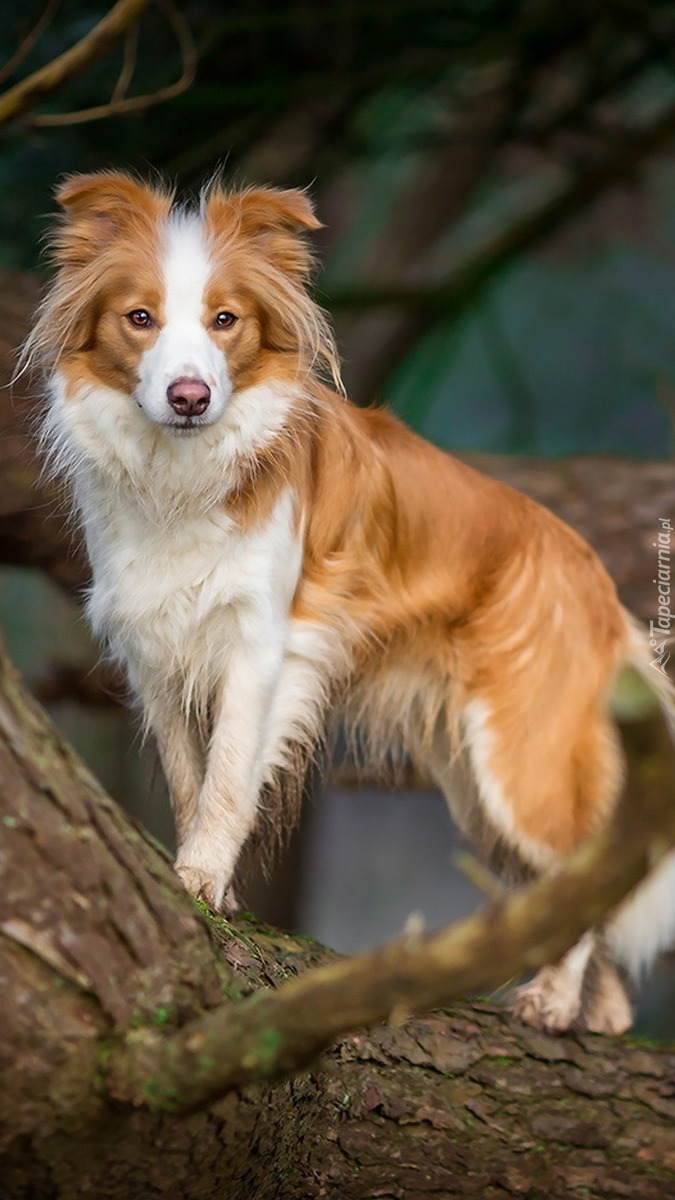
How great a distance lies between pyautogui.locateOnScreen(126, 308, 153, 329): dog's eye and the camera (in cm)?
304

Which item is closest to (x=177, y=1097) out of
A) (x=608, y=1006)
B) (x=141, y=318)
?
(x=141, y=318)

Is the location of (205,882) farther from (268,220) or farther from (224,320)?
(268,220)

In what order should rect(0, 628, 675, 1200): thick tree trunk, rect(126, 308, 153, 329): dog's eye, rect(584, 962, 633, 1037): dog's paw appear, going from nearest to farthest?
rect(0, 628, 675, 1200): thick tree trunk
rect(126, 308, 153, 329): dog's eye
rect(584, 962, 633, 1037): dog's paw

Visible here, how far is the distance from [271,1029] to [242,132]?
4.81 metres

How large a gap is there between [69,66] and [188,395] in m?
1.69

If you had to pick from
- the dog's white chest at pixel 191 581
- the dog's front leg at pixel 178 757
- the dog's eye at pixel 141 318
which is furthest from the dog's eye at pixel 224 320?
the dog's front leg at pixel 178 757

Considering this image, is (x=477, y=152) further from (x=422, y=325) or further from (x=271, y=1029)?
(x=271, y=1029)

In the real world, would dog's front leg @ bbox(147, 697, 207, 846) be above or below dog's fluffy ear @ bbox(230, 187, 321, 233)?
below

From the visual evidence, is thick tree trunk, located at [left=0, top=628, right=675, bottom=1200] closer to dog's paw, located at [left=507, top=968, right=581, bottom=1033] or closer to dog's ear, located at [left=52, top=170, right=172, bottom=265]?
dog's paw, located at [left=507, top=968, right=581, bottom=1033]

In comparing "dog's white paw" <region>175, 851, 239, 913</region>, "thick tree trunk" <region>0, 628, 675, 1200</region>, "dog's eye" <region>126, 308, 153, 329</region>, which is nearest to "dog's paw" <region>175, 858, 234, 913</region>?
"dog's white paw" <region>175, 851, 239, 913</region>

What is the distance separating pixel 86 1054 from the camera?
1.88m

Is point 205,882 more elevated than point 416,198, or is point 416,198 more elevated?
point 416,198

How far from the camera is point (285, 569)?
3.27 meters

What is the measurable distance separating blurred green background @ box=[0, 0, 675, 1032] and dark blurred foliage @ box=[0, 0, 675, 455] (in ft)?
0.04
